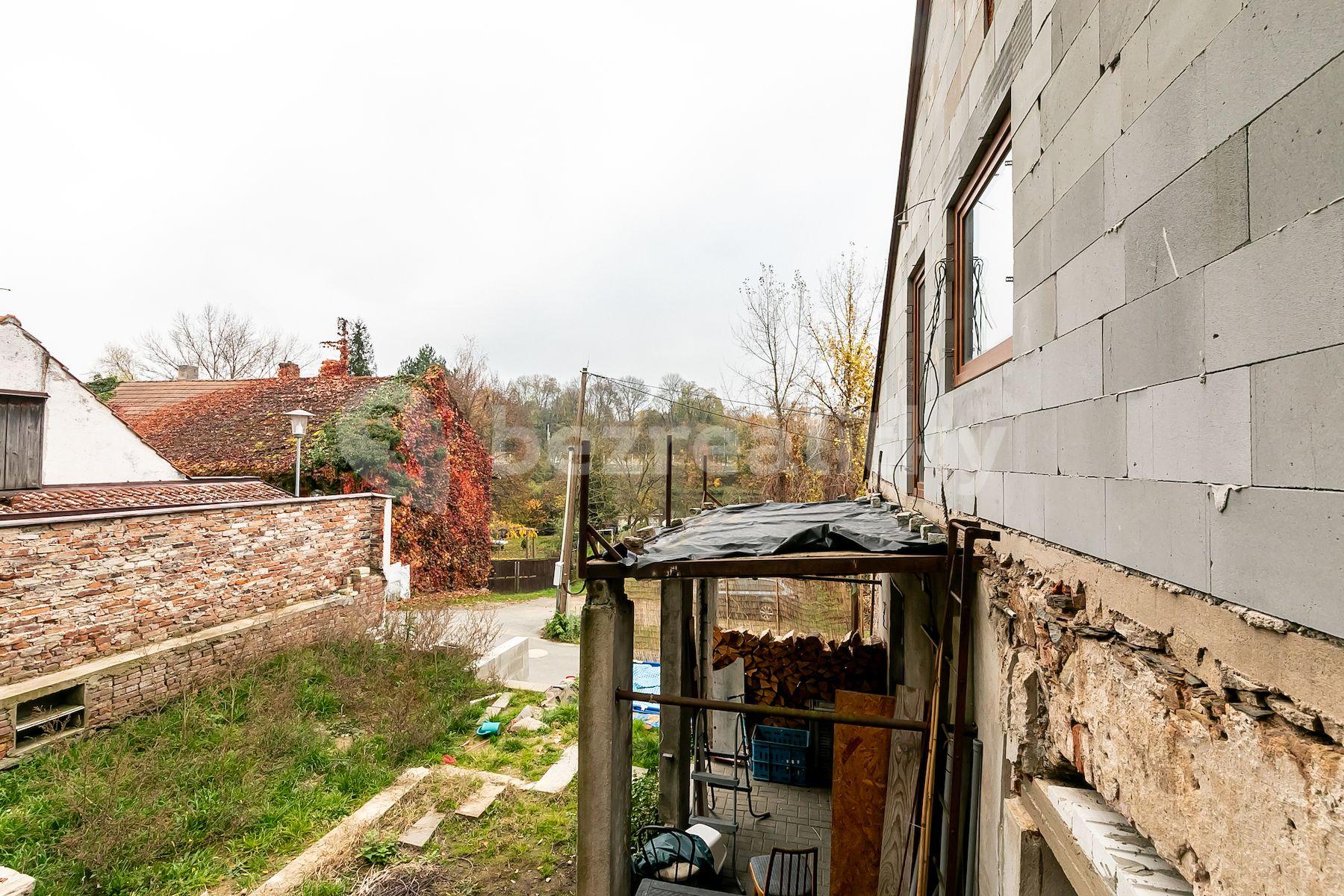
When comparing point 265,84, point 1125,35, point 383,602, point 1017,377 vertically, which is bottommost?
point 383,602

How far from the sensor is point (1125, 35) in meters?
1.71

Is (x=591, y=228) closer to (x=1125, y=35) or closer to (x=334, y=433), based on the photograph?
(x=334, y=433)

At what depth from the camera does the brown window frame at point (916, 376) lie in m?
5.13

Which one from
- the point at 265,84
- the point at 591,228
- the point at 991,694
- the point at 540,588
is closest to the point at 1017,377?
the point at 991,694

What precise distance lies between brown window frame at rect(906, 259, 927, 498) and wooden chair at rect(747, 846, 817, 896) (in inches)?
115

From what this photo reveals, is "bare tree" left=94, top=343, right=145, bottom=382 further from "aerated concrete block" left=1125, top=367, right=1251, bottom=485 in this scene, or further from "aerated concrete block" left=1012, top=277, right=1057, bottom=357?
"aerated concrete block" left=1125, top=367, right=1251, bottom=485

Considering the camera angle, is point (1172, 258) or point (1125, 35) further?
point (1125, 35)

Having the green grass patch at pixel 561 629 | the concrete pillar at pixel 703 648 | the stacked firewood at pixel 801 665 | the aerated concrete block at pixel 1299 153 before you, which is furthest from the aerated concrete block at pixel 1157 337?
the green grass patch at pixel 561 629

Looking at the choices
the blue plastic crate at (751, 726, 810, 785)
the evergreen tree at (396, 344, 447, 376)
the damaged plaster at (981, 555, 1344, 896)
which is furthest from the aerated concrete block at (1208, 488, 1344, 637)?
the evergreen tree at (396, 344, 447, 376)

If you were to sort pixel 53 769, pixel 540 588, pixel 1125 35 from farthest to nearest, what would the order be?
pixel 540 588, pixel 53 769, pixel 1125 35

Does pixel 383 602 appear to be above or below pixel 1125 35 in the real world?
below

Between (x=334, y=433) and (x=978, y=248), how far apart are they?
15.7 m

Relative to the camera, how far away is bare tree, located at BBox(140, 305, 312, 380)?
26781mm

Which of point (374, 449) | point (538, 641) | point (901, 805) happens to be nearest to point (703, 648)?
point (901, 805)
